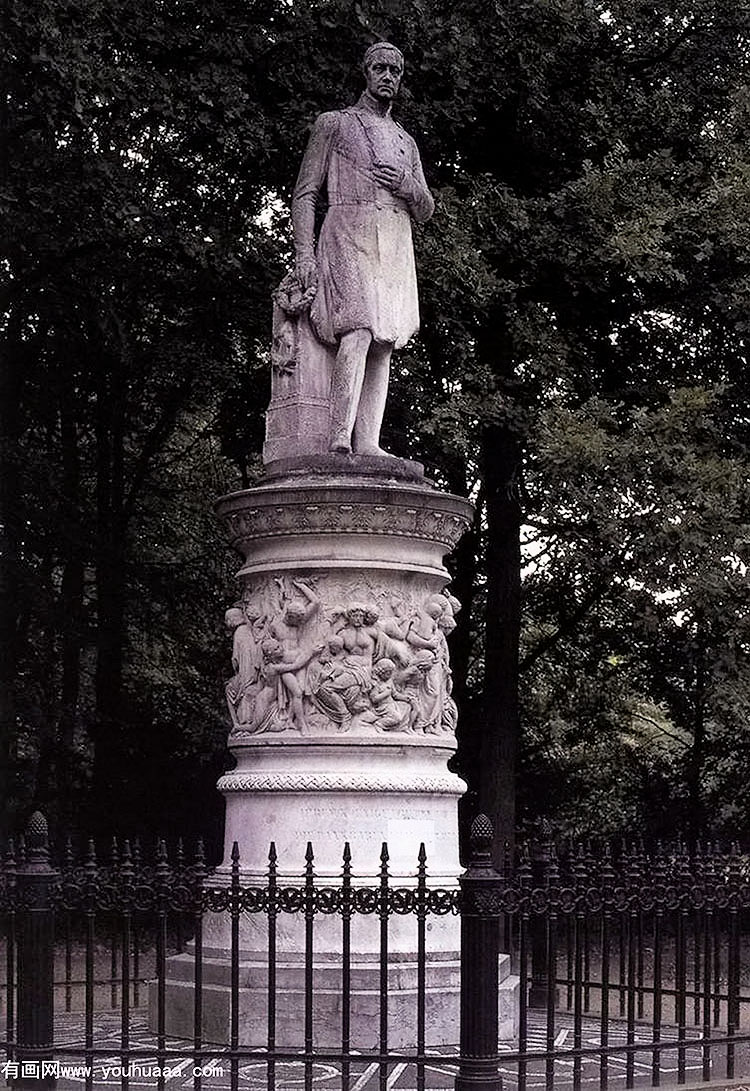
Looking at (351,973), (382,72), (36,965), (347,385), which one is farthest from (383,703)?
(382,72)

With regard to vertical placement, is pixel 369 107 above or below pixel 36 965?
above

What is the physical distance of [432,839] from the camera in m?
11.3

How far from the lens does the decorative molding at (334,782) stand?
10984 millimetres

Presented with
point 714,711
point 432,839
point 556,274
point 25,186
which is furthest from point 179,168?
point 432,839

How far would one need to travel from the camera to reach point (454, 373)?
19.4m

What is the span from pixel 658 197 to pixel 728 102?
101 inches

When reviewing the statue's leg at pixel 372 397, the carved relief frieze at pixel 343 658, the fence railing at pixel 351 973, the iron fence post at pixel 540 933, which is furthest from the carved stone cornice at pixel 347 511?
the fence railing at pixel 351 973

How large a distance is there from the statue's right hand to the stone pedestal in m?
1.28

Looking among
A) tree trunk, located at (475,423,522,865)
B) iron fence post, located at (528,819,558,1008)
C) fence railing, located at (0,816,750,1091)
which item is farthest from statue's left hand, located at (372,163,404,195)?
tree trunk, located at (475,423,522,865)

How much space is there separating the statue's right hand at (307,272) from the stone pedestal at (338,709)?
50.3 inches

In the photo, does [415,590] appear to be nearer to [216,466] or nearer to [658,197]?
[658,197]

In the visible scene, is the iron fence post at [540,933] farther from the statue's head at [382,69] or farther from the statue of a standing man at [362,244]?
the statue's head at [382,69]

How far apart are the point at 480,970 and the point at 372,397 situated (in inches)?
179

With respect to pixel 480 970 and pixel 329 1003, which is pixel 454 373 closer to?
pixel 329 1003
